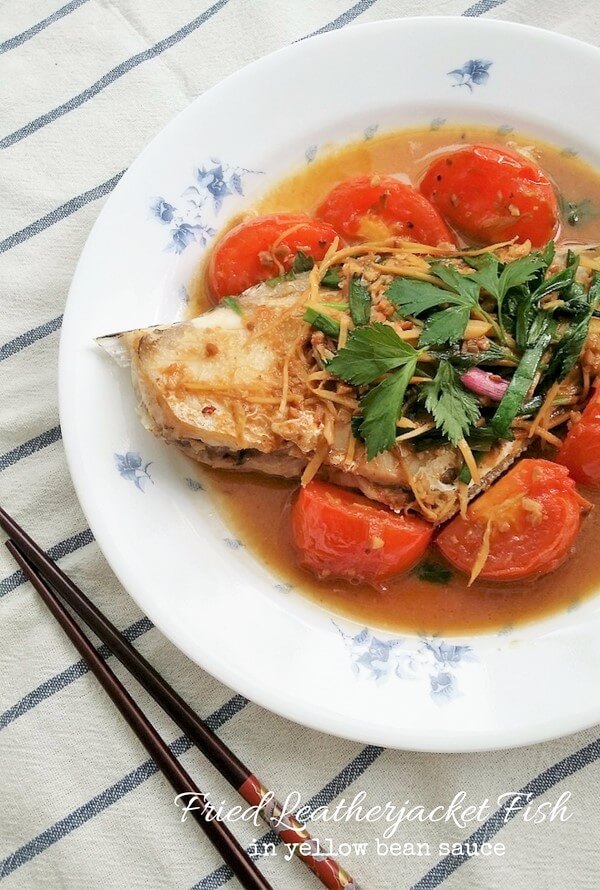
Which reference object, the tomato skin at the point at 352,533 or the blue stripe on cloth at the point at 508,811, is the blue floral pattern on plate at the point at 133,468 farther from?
the blue stripe on cloth at the point at 508,811

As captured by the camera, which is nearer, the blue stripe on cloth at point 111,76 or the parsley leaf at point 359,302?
the parsley leaf at point 359,302

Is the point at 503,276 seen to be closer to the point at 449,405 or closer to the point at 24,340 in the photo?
the point at 449,405

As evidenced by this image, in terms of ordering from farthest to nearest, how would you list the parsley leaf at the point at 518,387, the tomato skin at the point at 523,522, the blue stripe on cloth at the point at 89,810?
the blue stripe on cloth at the point at 89,810, the tomato skin at the point at 523,522, the parsley leaf at the point at 518,387

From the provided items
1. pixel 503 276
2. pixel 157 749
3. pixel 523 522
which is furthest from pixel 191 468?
pixel 503 276

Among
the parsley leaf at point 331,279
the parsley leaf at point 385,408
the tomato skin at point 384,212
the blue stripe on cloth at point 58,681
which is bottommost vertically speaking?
the parsley leaf at point 385,408

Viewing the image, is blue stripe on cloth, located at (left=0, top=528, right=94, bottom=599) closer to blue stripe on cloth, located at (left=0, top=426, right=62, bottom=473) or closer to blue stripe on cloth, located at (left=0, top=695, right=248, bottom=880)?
blue stripe on cloth, located at (left=0, top=426, right=62, bottom=473)

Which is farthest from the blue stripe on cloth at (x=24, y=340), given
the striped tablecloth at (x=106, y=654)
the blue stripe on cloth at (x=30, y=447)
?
the blue stripe on cloth at (x=30, y=447)

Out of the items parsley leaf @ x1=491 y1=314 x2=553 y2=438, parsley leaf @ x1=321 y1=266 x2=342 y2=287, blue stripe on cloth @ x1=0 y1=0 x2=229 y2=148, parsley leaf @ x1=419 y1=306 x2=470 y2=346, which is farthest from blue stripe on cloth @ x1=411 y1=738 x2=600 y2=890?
blue stripe on cloth @ x1=0 y1=0 x2=229 y2=148
